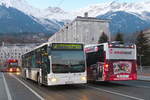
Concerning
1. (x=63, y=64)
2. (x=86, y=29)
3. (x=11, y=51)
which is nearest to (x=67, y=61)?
(x=63, y=64)

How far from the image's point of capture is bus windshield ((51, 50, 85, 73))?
16266 mm

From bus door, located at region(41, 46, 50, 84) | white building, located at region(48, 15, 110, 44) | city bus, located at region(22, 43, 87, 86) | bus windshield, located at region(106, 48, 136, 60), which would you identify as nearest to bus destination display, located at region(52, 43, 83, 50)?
city bus, located at region(22, 43, 87, 86)

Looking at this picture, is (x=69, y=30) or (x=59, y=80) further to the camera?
(x=69, y=30)

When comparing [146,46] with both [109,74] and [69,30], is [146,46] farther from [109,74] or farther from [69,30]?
[69,30]

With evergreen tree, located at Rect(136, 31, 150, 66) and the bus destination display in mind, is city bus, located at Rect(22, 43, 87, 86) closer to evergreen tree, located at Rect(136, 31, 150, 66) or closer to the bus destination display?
the bus destination display

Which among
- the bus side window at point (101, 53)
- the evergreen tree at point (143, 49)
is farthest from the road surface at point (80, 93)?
the evergreen tree at point (143, 49)

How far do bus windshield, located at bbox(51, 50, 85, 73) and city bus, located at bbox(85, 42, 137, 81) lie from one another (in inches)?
74.3

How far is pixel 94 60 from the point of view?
1964 centimetres

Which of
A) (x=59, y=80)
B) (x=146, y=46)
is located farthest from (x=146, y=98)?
(x=146, y=46)

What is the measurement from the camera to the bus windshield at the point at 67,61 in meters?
16.3

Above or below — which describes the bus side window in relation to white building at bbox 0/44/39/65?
below

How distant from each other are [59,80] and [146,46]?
122 ft

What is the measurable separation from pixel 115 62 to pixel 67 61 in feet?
11.3

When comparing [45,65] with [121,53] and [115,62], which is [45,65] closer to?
[115,62]
